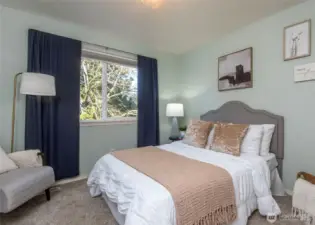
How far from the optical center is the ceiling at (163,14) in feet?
7.32

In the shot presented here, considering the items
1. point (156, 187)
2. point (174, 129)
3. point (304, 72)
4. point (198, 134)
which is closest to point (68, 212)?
point (156, 187)

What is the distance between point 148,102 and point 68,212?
2246 millimetres

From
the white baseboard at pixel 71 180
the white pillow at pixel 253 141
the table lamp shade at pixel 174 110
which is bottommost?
the white baseboard at pixel 71 180

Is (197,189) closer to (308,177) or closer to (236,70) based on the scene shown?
(308,177)

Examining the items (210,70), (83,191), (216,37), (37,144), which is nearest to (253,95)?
(210,70)

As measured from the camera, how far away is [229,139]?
2.33 meters

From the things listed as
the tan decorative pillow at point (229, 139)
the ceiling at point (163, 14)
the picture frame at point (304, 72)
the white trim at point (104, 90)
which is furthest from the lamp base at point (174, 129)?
the picture frame at point (304, 72)

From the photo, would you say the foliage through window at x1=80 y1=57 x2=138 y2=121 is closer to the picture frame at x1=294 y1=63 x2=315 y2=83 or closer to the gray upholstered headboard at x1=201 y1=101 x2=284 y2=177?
the gray upholstered headboard at x1=201 y1=101 x2=284 y2=177

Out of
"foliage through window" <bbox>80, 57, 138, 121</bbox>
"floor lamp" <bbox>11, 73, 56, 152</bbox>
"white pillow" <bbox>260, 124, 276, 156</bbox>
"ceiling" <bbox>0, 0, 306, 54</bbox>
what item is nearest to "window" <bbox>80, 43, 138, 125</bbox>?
"foliage through window" <bbox>80, 57, 138, 121</bbox>

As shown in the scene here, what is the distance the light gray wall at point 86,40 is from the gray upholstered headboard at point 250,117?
128 centimetres

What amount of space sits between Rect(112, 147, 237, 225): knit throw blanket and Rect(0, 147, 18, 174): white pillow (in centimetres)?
138

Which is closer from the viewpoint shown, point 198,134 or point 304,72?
point 304,72

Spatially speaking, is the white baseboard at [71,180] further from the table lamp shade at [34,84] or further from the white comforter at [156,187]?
the table lamp shade at [34,84]

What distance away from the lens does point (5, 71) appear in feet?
7.62
